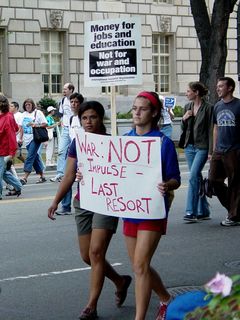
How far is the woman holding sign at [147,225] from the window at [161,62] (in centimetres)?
3543

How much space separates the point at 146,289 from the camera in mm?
6457

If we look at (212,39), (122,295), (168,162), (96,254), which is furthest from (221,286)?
(212,39)

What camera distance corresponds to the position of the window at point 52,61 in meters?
38.6

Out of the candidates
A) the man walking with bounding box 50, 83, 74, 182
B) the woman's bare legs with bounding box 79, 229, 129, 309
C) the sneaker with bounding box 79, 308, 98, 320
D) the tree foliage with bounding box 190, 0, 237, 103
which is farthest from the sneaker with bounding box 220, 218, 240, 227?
the tree foliage with bounding box 190, 0, 237, 103

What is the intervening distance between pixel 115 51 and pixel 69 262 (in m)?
2.95

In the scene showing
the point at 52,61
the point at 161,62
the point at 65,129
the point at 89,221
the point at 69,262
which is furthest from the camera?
the point at 161,62

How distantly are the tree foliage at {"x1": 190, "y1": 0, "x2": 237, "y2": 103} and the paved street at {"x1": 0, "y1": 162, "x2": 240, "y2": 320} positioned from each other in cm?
903

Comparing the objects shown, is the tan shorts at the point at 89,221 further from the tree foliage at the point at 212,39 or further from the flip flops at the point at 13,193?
the tree foliage at the point at 212,39

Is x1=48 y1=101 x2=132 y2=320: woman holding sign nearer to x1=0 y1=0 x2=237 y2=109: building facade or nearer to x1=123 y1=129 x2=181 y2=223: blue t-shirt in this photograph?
x1=123 y1=129 x2=181 y2=223: blue t-shirt

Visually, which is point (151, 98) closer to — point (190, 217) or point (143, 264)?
point (143, 264)

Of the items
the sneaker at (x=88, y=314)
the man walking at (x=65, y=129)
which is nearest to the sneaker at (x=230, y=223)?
the man walking at (x=65, y=129)

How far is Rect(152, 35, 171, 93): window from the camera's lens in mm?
42281

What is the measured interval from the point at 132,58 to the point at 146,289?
530cm

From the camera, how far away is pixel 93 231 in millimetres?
7137
